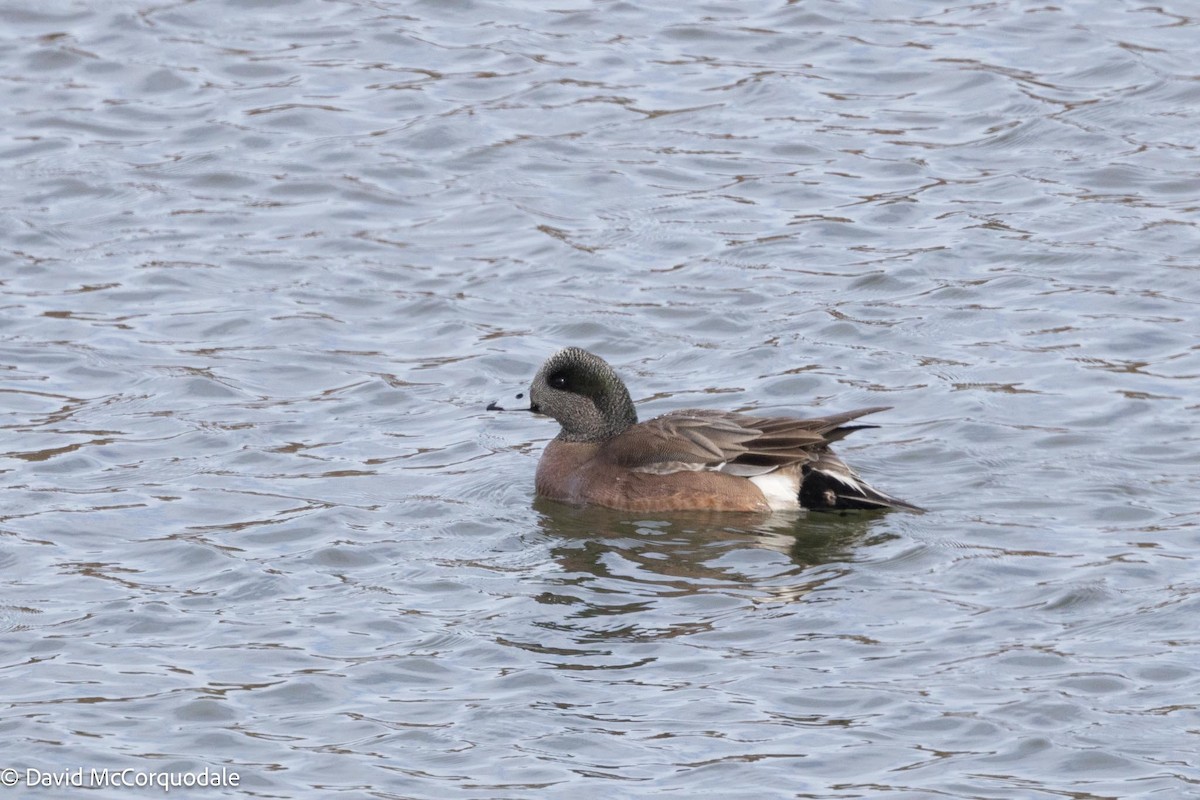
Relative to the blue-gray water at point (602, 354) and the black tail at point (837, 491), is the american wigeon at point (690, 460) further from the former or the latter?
the blue-gray water at point (602, 354)

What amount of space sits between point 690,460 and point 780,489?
470mm

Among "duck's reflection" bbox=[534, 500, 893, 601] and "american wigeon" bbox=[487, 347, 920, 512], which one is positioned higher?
"american wigeon" bbox=[487, 347, 920, 512]

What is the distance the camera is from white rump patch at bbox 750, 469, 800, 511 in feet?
33.8

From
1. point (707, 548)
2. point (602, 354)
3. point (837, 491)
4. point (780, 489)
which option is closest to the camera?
point (707, 548)

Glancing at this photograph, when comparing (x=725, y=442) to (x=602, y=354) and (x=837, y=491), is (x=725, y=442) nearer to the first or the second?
(x=837, y=491)

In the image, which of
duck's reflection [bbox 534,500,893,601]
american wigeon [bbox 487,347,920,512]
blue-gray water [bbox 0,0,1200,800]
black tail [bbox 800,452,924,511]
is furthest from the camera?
american wigeon [bbox 487,347,920,512]

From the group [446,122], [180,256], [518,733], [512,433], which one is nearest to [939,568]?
[518,733]

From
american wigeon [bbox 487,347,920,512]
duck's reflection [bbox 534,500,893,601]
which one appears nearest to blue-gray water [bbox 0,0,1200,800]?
duck's reflection [bbox 534,500,893,601]

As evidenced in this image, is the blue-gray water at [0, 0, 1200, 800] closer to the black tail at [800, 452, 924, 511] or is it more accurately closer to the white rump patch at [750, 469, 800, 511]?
the black tail at [800, 452, 924, 511]

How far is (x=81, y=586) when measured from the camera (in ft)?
30.7

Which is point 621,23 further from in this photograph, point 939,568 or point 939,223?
point 939,568

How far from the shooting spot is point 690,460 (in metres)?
10.4

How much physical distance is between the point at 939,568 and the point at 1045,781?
2115 millimetres

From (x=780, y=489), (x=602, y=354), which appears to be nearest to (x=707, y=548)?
(x=780, y=489)
